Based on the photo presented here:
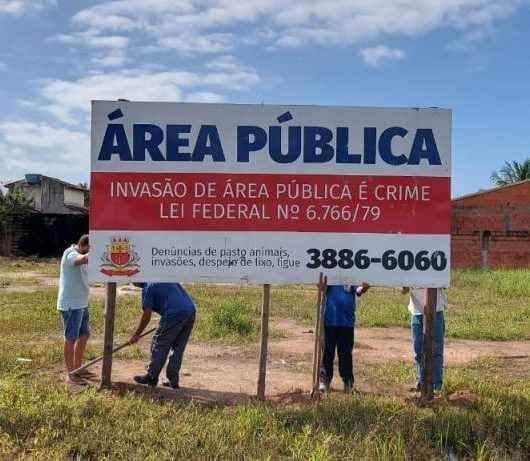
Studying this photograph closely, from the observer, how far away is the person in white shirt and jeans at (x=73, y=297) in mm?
6551

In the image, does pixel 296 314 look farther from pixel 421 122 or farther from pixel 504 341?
pixel 421 122

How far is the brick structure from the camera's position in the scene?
2603 cm

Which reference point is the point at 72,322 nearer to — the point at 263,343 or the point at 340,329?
the point at 263,343

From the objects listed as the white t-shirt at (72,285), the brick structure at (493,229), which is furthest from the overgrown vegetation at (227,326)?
the brick structure at (493,229)

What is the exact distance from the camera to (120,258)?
5.95 metres

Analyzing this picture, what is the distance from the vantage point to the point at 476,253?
2642cm

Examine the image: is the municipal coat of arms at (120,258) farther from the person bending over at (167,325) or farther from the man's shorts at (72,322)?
the man's shorts at (72,322)

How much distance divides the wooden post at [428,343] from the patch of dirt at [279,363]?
24 centimetres

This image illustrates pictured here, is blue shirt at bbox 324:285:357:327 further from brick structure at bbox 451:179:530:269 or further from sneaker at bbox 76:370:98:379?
brick structure at bbox 451:179:530:269

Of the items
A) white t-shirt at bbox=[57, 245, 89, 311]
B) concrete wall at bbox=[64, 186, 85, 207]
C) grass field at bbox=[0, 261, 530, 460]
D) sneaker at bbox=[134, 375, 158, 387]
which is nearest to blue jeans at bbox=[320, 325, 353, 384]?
grass field at bbox=[0, 261, 530, 460]

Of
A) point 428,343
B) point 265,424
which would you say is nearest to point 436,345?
point 428,343

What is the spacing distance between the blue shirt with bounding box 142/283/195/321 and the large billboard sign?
0.50 metres

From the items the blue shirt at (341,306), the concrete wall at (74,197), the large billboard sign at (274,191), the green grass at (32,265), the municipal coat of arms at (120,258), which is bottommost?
the green grass at (32,265)

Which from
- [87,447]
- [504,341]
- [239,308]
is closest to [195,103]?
[87,447]
